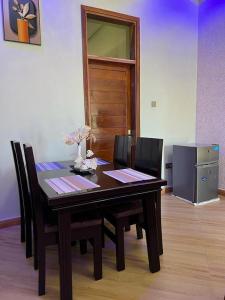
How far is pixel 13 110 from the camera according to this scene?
2.71 m

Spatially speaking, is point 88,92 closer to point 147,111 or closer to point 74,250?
point 147,111

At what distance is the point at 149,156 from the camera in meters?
2.24

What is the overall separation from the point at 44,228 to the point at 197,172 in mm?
2357

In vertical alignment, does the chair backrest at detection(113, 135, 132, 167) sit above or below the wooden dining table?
above

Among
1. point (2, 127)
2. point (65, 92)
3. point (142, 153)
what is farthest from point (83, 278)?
point (65, 92)

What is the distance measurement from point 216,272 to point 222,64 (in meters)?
2.87

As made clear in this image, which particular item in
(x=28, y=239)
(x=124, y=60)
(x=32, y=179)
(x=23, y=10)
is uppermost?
(x=23, y=10)

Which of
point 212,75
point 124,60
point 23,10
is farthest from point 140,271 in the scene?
point 212,75

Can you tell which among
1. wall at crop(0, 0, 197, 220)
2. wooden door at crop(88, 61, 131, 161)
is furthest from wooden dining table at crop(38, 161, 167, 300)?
wooden door at crop(88, 61, 131, 161)

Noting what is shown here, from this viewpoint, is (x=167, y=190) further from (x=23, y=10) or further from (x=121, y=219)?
(x=23, y=10)

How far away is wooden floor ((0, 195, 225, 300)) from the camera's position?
1.67 meters

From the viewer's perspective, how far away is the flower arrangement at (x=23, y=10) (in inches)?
103

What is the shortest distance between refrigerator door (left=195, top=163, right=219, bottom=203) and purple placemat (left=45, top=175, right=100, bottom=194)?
2038mm

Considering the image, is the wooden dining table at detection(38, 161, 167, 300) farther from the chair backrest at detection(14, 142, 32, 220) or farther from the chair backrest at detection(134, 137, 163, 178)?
the chair backrest at detection(134, 137, 163, 178)
